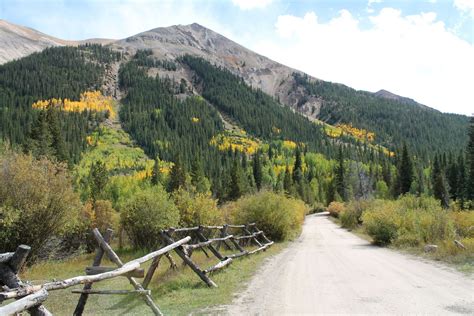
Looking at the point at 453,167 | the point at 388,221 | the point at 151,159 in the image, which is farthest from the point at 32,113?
the point at 388,221

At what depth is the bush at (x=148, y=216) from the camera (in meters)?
27.7

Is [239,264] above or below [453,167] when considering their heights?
below

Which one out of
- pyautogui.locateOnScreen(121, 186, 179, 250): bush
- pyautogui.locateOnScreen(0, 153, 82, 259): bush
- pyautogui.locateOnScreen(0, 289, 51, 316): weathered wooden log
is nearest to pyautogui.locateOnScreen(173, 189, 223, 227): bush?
pyautogui.locateOnScreen(121, 186, 179, 250): bush

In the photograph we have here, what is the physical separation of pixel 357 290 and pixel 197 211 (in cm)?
2064

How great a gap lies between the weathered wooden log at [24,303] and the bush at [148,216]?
22.0 m

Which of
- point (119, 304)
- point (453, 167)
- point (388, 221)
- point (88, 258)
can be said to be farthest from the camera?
point (453, 167)

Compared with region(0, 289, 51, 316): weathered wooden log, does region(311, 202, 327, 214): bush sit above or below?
below

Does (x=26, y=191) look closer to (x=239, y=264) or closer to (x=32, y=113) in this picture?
(x=239, y=264)

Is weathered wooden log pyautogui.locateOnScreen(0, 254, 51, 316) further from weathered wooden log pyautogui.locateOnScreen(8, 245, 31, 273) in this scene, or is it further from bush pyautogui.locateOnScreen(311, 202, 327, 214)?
bush pyautogui.locateOnScreen(311, 202, 327, 214)

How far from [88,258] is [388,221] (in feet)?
72.6

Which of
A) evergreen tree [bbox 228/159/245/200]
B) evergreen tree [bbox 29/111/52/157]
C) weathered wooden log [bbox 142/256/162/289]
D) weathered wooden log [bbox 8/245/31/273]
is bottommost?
evergreen tree [bbox 228/159/245/200]

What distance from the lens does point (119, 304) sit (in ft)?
39.2

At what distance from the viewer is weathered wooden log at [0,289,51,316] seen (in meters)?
5.01

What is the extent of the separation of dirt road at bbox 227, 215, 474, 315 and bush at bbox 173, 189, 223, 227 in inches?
524
